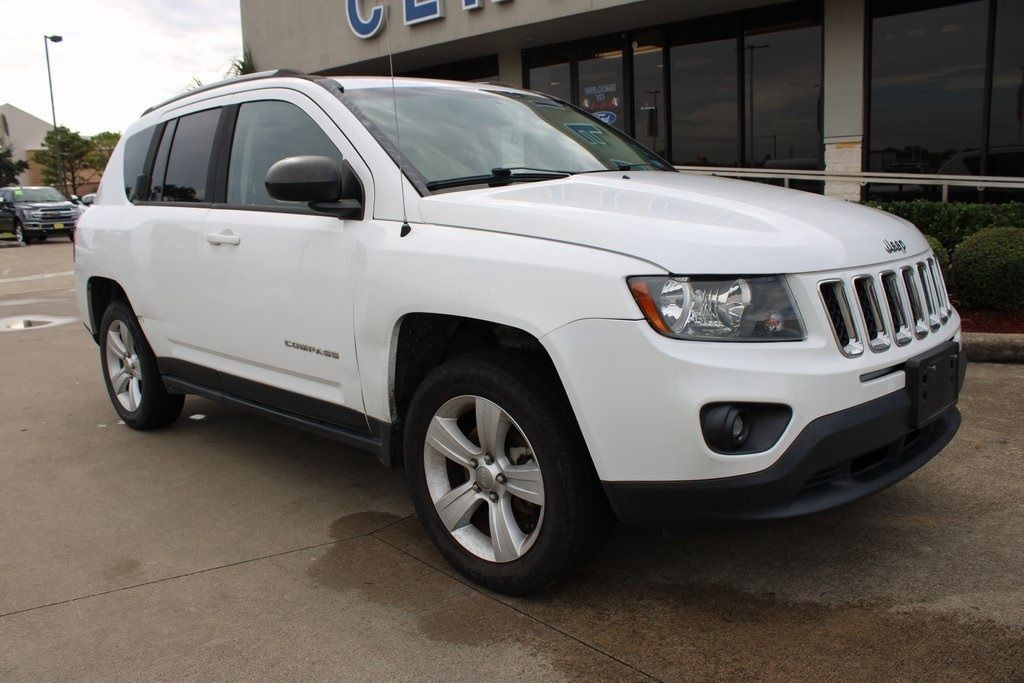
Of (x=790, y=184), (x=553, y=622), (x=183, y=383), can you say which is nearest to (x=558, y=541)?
(x=553, y=622)

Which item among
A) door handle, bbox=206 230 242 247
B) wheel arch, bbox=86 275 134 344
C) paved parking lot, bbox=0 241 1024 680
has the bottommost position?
paved parking lot, bbox=0 241 1024 680

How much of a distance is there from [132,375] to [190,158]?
1437 millimetres

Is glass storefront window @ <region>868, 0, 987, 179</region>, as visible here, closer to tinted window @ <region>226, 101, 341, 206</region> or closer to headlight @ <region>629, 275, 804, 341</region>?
tinted window @ <region>226, 101, 341, 206</region>

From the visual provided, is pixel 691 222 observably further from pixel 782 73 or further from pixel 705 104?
pixel 705 104

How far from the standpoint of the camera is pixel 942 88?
10492 millimetres

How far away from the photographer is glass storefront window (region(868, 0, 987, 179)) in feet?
33.7

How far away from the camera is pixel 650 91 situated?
43.5ft

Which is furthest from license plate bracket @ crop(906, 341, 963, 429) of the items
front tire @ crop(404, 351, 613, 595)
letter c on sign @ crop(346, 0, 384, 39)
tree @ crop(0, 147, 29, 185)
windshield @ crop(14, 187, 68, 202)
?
tree @ crop(0, 147, 29, 185)

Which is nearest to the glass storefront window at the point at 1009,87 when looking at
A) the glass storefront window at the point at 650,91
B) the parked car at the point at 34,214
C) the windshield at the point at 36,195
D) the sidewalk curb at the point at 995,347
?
the glass storefront window at the point at 650,91

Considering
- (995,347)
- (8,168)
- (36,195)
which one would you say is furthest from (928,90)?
(8,168)

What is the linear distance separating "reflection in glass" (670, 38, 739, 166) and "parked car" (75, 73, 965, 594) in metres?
8.61

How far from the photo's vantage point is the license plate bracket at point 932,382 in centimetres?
272

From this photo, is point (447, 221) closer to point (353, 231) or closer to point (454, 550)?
point (353, 231)

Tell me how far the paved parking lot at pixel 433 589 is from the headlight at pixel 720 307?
0.65 m
